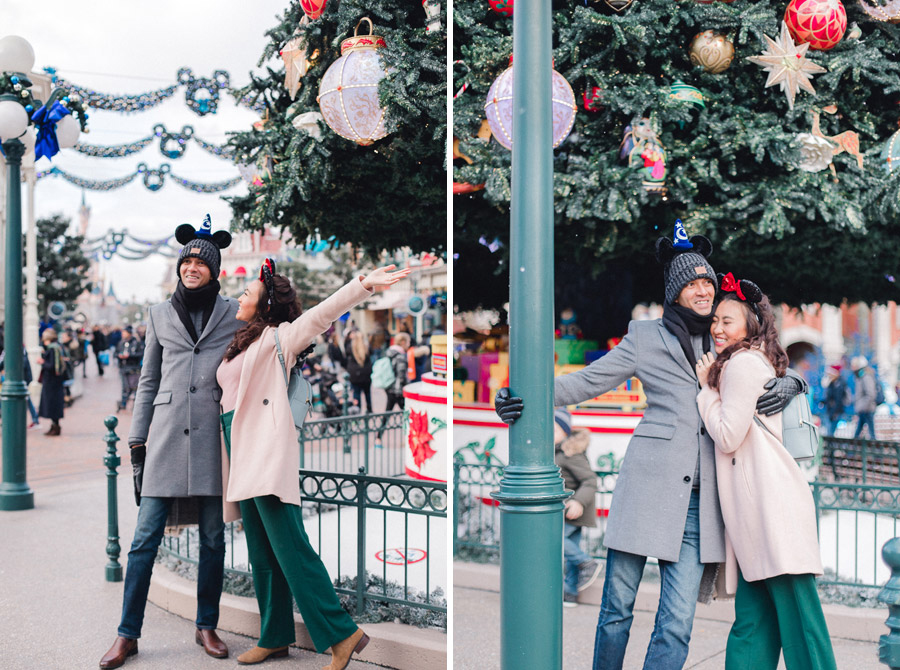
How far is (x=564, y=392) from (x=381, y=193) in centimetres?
308

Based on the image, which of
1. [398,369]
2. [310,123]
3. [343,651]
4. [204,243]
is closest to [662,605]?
[343,651]

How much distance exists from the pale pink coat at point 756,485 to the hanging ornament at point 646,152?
8.79 feet

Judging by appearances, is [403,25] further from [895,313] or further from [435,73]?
[895,313]

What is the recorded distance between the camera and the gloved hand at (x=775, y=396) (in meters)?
3.17

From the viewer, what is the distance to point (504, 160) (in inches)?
225

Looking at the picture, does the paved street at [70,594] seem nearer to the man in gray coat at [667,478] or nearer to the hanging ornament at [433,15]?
the man in gray coat at [667,478]

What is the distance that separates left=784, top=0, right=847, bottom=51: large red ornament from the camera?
18.5 ft

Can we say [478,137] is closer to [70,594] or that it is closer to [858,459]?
[70,594]

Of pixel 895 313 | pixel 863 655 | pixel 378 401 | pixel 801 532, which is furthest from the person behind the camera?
pixel 895 313

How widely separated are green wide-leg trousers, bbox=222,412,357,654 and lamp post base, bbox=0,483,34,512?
185 inches

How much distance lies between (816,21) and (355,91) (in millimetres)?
3322

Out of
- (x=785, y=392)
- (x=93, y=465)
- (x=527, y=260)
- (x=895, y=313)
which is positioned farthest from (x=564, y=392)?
(x=895, y=313)

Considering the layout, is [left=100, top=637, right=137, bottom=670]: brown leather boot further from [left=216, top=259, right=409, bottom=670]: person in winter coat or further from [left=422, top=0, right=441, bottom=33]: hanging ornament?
[left=422, top=0, right=441, bottom=33]: hanging ornament

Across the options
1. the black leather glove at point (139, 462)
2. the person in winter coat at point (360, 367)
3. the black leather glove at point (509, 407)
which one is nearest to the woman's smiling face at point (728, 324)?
the black leather glove at point (509, 407)
